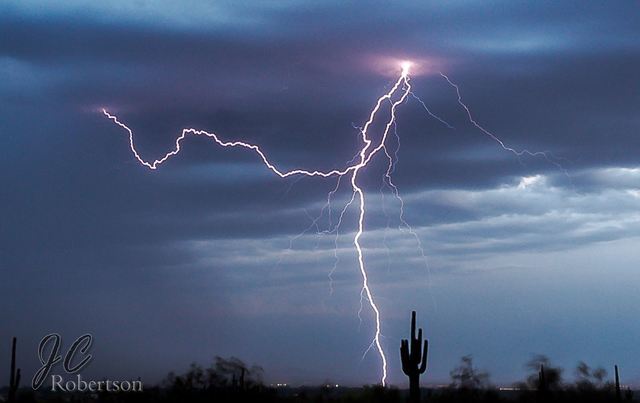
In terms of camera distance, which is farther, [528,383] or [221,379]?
[528,383]

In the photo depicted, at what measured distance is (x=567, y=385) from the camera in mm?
69438

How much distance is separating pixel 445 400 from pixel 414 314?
20872mm

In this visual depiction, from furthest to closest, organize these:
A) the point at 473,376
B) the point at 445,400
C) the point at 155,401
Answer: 1. the point at 473,376
2. the point at 445,400
3. the point at 155,401

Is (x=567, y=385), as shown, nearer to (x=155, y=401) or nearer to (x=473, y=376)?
(x=473, y=376)

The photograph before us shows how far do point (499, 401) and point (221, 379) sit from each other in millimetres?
15000

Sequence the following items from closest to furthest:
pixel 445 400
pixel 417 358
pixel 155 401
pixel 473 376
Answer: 1. pixel 417 358
2. pixel 155 401
3. pixel 445 400
4. pixel 473 376

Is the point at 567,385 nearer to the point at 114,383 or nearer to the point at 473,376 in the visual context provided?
the point at 473,376

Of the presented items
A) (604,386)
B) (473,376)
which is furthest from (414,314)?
(604,386)

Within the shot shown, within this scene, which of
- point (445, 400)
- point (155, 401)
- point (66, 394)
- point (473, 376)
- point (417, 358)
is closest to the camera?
point (417, 358)

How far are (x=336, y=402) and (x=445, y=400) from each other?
5677 millimetres

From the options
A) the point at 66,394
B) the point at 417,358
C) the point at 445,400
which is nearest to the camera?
the point at 417,358

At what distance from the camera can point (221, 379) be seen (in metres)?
Answer: 65.7

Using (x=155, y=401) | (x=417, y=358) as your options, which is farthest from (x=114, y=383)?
(x=417, y=358)

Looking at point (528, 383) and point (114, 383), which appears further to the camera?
point (528, 383)
